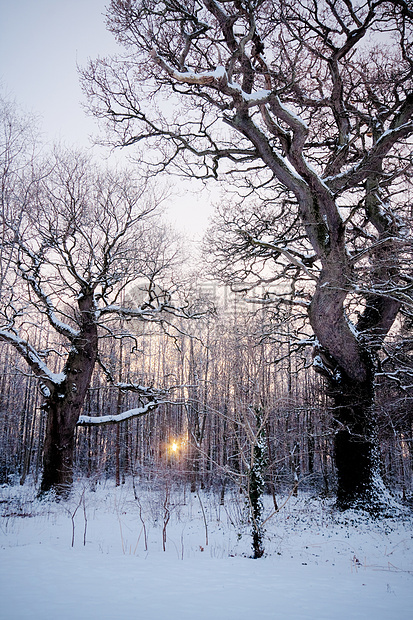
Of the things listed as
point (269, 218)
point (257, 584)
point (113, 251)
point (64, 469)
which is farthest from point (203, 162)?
point (64, 469)

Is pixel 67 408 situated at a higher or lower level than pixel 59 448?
higher

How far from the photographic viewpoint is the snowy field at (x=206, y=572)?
12.2 feet

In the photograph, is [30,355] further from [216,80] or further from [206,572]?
[216,80]

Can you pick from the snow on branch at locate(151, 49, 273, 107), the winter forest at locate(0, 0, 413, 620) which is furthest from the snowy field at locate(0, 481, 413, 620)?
the snow on branch at locate(151, 49, 273, 107)

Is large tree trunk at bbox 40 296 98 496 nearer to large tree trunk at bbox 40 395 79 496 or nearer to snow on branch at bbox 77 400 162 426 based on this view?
large tree trunk at bbox 40 395 79 496

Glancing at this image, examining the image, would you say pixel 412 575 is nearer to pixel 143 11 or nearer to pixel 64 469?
pixel 64 469

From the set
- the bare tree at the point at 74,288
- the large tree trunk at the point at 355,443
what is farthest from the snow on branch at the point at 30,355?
the large tree trunk at the point at 355,443

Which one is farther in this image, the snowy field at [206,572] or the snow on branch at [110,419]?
the snow on branch at [110,419]

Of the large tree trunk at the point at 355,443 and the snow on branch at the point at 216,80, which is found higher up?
the snow on branch at the point at 216,80

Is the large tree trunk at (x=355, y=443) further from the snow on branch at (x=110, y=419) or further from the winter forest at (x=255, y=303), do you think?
the snow on branch at (x=110, y=419)

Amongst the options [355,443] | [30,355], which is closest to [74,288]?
[30,355]

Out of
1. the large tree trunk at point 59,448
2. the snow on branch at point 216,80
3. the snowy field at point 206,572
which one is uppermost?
the snow on branch at point 216,80

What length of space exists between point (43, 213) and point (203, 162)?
5.30m

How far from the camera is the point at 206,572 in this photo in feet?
17.1
